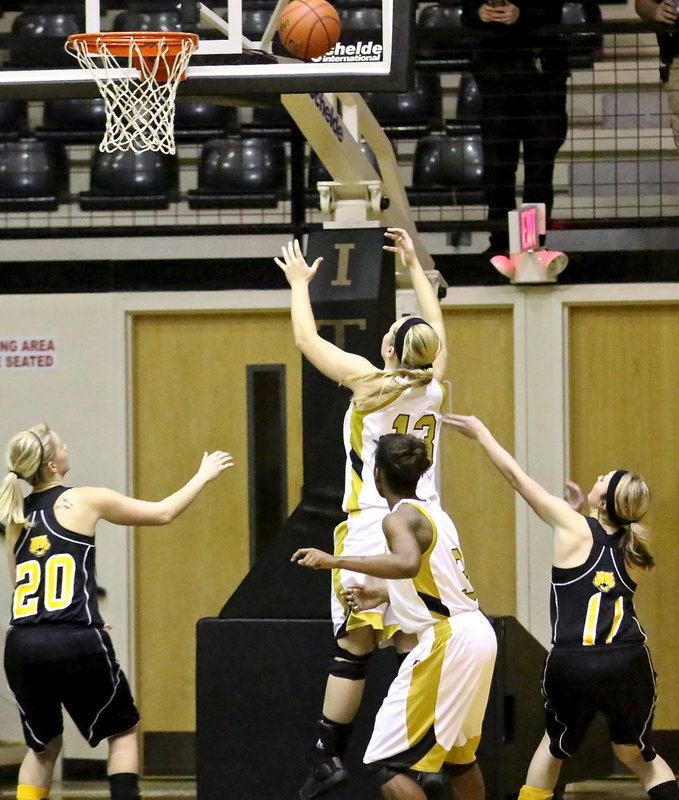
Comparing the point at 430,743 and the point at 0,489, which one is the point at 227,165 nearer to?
the point at 0,489

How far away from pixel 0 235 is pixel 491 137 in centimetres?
323

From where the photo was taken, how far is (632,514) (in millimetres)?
5879

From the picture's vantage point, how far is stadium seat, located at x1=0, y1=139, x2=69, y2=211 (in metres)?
9.48

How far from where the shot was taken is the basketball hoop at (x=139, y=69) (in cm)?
537

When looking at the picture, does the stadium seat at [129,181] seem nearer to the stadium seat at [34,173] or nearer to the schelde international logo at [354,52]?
the stadium seat at [34,173]

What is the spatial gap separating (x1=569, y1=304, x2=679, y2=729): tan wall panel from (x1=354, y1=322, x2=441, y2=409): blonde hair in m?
3.39

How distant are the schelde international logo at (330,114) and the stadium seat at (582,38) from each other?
10.3ft

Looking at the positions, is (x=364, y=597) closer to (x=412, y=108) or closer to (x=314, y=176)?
(x=314, y=176)

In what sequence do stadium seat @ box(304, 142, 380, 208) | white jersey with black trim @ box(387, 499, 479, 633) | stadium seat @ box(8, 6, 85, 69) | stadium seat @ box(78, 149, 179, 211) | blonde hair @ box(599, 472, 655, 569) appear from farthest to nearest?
stadium seat @ box(8, 6, 85, 69) < stadium seat @ box(78, 149, 179, 211) < stadium seat @ box(304, 142, 380, 208) < blonde hair @ box(599, 472, 655, 569) < white jersey with black trim @ box(387, 499, 479, 633)

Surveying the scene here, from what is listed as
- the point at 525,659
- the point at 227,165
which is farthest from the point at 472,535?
the point at 227,165

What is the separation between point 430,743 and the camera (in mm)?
4906

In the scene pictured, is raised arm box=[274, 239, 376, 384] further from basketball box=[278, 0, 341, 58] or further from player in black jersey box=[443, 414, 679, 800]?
basketball box=[278, 0, 341, 58]

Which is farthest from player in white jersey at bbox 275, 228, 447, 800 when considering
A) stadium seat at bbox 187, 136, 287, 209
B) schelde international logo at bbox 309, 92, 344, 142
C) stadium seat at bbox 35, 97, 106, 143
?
stadium seat at bbox 35, 97, 106, 143

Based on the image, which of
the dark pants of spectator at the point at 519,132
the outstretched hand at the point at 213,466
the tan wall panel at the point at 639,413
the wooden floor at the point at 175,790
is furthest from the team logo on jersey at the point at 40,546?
the dark pants of spectator at the point at 519,132
